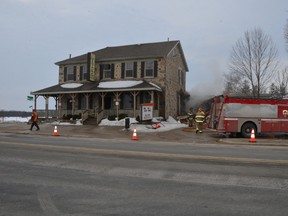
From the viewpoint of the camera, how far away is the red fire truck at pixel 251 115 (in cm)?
2108

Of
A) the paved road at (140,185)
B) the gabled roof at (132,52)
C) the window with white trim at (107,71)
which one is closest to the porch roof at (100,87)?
the window with white trim at (107,71)

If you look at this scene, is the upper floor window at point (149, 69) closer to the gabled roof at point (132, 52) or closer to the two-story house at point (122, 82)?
the two-story house at point (122, 82)

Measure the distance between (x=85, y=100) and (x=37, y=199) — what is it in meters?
30.2

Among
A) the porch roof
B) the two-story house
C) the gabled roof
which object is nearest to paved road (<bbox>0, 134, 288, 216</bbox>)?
the porch roof

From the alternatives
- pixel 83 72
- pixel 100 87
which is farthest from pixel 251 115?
pixel 83 72

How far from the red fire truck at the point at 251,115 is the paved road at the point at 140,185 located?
10667 mm

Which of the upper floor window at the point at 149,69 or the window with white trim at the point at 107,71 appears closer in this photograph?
the upper floor window at the point at 149,69

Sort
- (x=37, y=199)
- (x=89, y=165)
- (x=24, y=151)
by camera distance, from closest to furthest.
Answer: (x=37, y=199)
(x=89, y=165)
(x=24, y=151)

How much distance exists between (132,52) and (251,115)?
17.7 meters

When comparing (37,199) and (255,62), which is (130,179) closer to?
(37,199)

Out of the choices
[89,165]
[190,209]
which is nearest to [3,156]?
[89,165]

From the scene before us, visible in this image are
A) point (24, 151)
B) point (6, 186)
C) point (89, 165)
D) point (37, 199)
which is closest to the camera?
point (37, 199)

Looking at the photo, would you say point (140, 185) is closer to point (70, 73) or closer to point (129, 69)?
point (129, 69)

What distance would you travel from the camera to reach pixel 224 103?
2106cm
